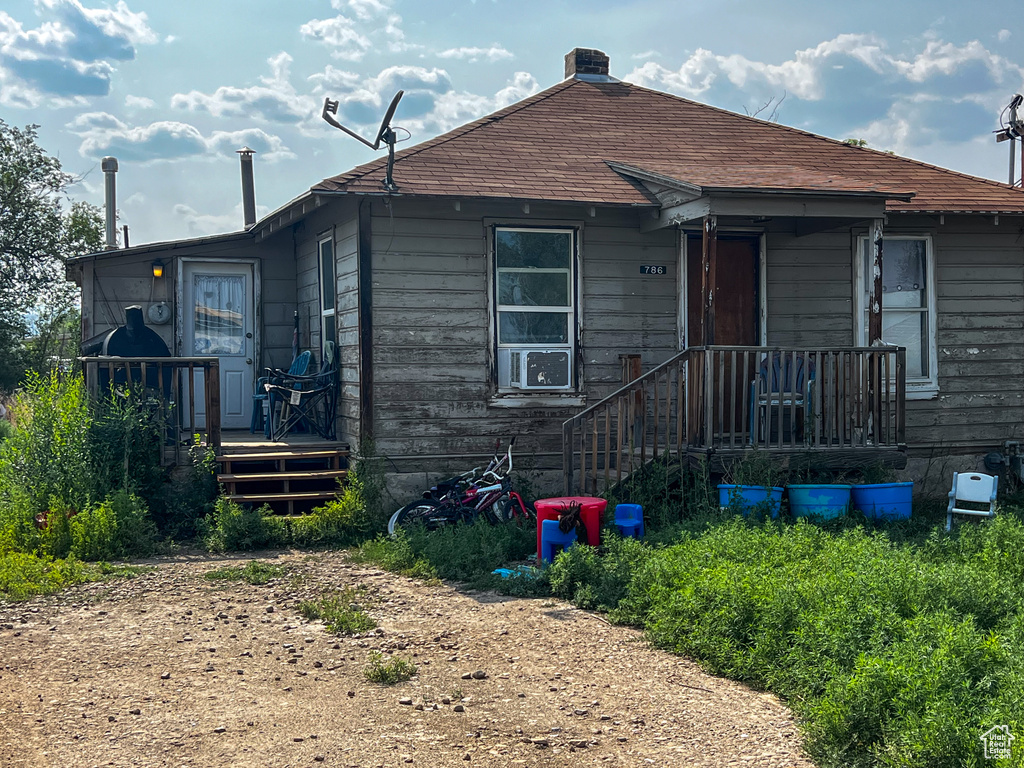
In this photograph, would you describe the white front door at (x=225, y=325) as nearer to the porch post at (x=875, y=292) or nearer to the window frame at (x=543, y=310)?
the window frame at (x=543, y=310)

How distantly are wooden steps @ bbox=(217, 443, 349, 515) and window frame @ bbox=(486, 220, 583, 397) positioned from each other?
74.5 inches

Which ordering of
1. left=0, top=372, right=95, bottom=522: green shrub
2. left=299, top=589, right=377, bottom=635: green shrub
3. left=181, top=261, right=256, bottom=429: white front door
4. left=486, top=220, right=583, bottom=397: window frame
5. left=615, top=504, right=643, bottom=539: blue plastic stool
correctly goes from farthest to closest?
left=181, top=261, right=256, bottom=429: white front door < left=486, top=220, right=583, bottom=397: window frame < left=0, top=372, right=95, bottom=522: green shrub < left=615, top=504, right=643, bottom=539: blue plastic stool < left=299, top=589, right=377, bottom=635: green shrub

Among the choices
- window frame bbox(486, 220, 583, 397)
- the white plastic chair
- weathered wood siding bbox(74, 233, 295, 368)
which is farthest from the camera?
weathered wood siding bbox(74, 233, 295, 368)

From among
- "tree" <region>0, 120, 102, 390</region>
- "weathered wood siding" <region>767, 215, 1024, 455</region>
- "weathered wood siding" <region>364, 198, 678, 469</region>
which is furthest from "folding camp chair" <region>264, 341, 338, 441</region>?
"tree" <region>0, 120, 102, 390</region>

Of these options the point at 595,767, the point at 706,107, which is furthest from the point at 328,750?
the point at 706,107

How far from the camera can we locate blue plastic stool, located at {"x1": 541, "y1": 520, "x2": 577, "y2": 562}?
788 centimetres

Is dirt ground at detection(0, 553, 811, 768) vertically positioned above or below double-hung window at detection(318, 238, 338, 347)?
below

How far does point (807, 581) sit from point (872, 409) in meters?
4.67

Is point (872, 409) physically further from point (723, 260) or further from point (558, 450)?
point (558, 450)

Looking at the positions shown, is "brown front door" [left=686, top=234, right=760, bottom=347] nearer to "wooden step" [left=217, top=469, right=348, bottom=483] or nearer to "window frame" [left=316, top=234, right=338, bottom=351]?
"window frame" [left=316, top=234, right=338, bottom=351]

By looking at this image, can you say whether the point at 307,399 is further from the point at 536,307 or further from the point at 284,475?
the point at 536,307

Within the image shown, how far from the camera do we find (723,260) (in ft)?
37.0

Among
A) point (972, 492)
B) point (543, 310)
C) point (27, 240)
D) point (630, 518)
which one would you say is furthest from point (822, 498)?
point (27, 240)

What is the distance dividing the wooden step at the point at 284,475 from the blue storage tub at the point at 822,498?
452 cm
